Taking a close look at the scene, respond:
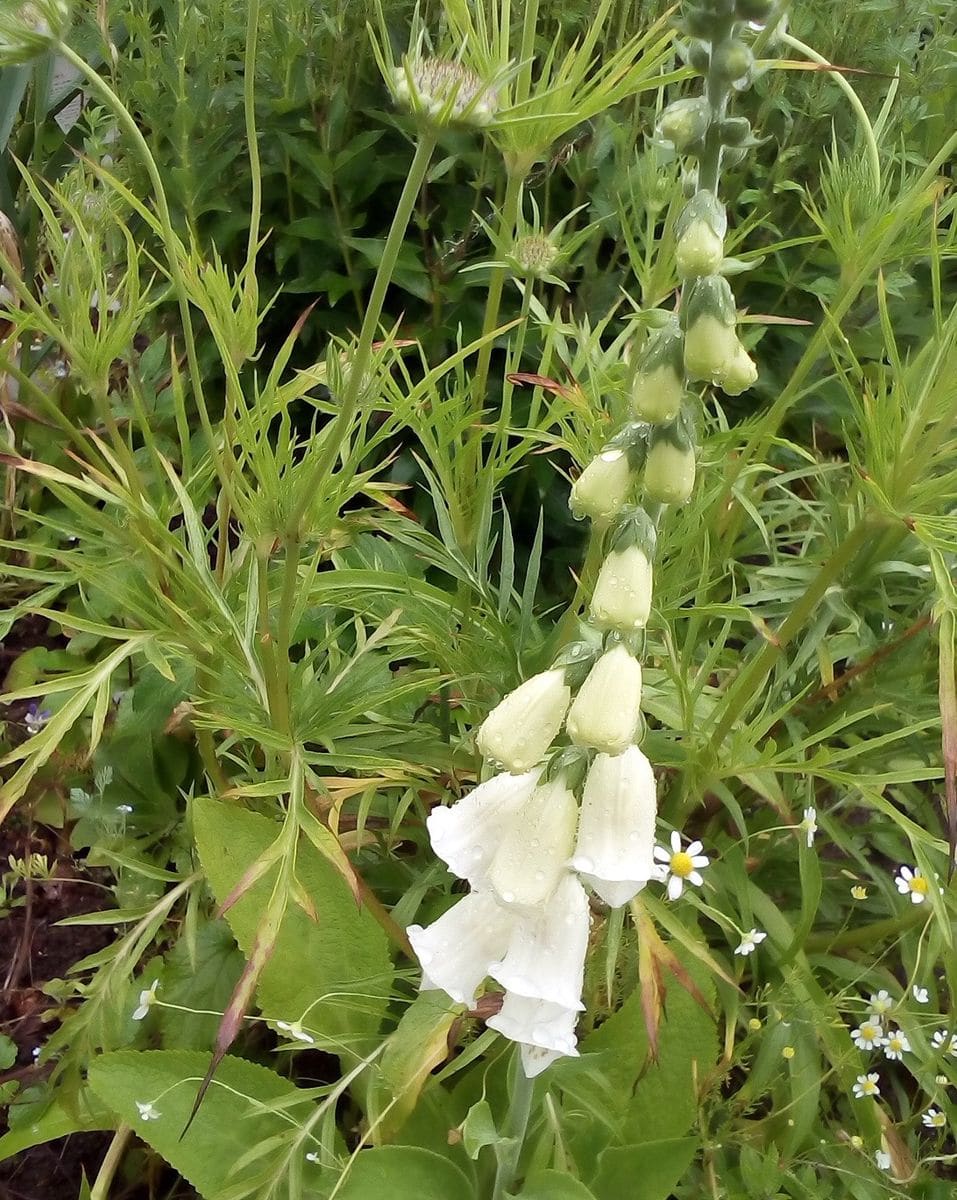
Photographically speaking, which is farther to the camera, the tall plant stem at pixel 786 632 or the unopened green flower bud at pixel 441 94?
the tall plant stem at pixel 786 632

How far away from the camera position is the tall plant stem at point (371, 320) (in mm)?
585

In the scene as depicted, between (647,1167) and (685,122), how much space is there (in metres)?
0.95

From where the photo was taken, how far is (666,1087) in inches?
40.7

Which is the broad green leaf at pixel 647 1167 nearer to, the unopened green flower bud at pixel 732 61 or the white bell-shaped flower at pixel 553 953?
the white bell-shaped flower at pixel 553 953

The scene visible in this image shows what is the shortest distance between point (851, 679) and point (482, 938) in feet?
2.42

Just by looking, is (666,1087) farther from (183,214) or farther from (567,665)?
(183,214)

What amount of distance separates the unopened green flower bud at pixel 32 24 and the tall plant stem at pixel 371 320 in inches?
11.0

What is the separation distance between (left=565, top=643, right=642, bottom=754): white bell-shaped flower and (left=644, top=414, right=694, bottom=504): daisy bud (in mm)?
109

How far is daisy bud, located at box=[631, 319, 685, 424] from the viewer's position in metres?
0.56

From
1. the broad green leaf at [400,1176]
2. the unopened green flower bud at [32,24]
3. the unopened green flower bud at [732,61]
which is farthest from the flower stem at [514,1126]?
the unopened green flower bud at [32,24]

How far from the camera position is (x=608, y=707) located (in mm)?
532

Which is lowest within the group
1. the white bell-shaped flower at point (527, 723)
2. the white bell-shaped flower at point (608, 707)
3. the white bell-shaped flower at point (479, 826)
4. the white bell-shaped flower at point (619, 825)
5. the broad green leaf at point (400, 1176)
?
the broad green leaf at point (400, 1176)

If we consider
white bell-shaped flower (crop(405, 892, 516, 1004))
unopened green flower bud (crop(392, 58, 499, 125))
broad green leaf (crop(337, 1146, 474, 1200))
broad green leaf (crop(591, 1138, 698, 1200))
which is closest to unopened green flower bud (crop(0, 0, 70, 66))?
unopened green flower bud (crop(392, 58, 499, 125))

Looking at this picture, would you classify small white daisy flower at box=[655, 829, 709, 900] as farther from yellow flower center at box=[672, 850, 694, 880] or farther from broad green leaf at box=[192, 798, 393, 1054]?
broad green leaf at box=[192, 798, 393, 1054]
